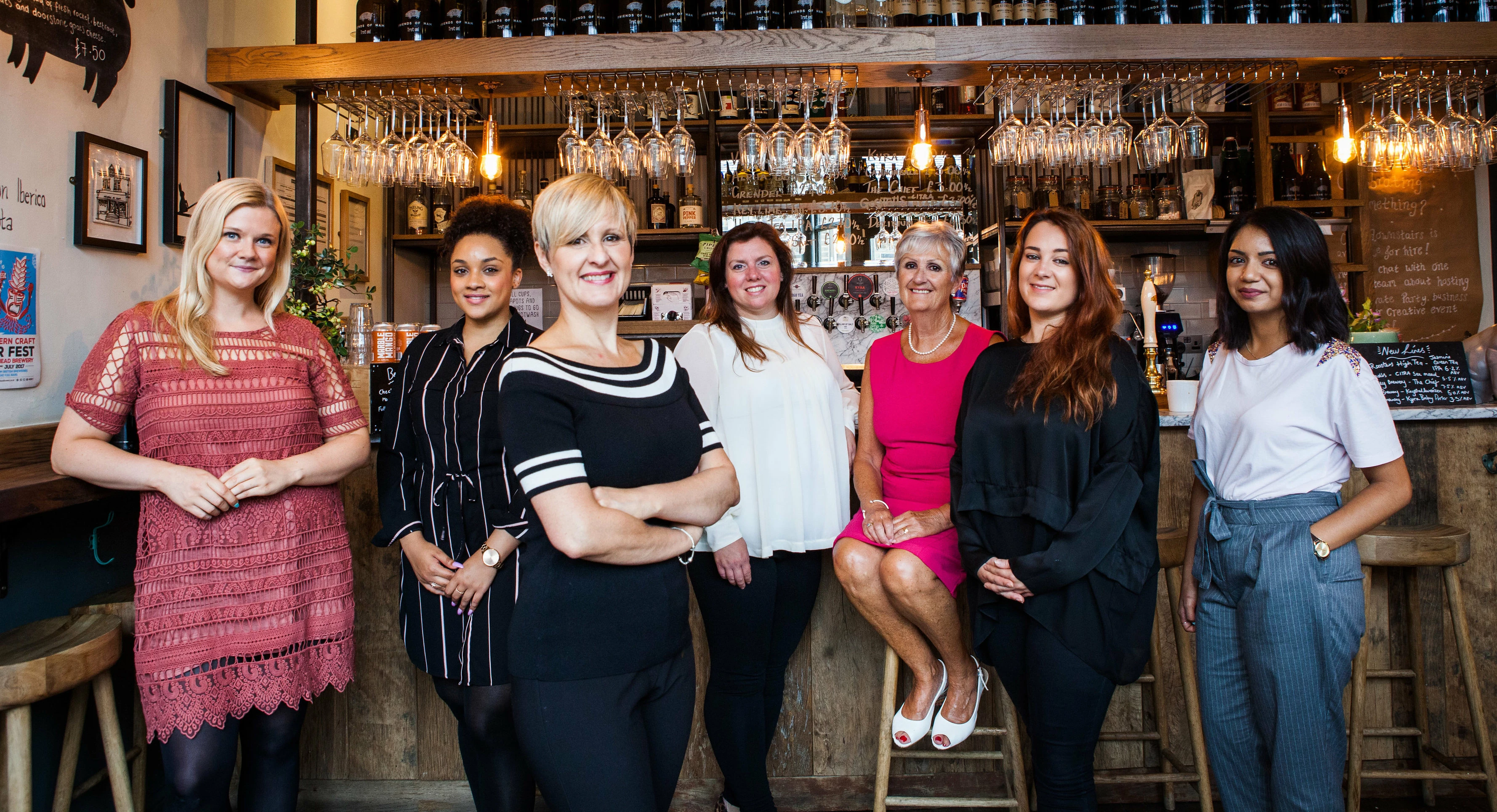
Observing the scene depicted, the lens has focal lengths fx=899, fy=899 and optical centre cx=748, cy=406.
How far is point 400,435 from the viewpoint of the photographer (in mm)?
1961

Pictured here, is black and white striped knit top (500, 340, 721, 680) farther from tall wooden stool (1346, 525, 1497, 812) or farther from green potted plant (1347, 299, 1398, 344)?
green potted plant (1347, 299, 1398, 344)

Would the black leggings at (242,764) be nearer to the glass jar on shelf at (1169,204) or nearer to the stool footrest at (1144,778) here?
the stool footrest at (1144,778)

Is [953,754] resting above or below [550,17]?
below

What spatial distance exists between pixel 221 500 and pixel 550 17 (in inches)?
92.0

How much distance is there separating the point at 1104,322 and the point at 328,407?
1631mm

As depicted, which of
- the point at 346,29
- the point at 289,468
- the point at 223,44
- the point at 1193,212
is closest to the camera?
the point at 289,468

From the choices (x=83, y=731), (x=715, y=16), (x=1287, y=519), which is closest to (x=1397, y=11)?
(x=715, y=16)

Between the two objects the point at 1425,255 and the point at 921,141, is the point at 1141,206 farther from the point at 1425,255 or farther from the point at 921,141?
the point at 921,141

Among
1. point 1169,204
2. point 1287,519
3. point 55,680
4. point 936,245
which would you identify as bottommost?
point 55,680

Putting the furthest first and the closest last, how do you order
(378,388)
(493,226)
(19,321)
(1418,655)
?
(378,388)
(1418,655)
(19,321)
(493,226)

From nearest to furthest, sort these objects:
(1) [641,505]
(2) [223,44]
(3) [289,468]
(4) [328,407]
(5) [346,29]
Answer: (1) [641,505], (3) [289,468], (4) [328,407], (2) [223,44], (5) [346,29]

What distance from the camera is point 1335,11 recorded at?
3.31 metres

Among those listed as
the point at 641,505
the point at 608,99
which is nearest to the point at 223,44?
the point at 608,99

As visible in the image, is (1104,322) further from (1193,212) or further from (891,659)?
(1193,212)
